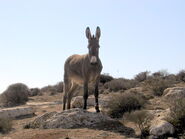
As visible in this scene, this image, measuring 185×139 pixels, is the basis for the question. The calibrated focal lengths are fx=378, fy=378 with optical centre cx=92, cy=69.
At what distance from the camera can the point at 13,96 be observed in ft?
102

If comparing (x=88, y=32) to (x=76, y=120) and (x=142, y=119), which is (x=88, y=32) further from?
(x=142, y=119)

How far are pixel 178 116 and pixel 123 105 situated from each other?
423 cm

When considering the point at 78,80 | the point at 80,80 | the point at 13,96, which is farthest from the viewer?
the point at 13,96

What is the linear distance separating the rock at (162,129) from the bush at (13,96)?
2097cm

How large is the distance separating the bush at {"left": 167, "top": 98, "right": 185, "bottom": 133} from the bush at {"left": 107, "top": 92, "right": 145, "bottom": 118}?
3.69 meters

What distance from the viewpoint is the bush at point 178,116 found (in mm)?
11414

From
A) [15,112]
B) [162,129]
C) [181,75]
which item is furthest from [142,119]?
[181,75]

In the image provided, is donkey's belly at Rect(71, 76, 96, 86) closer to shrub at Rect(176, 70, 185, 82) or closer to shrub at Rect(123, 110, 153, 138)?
shrub at Rect(123, 110, 153, 138)

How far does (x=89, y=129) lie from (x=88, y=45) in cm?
327

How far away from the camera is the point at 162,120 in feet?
37.7

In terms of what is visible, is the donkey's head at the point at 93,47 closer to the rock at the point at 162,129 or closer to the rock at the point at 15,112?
the rock at the point at 162,129

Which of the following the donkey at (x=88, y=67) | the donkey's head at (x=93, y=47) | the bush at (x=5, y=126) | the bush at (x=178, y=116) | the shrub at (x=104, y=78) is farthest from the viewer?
the shrub at (x=104, y=78)

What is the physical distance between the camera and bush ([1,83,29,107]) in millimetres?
31016

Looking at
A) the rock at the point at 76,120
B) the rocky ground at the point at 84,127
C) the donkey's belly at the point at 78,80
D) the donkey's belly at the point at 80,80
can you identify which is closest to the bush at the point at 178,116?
the rocky ground at the point at 84,127
